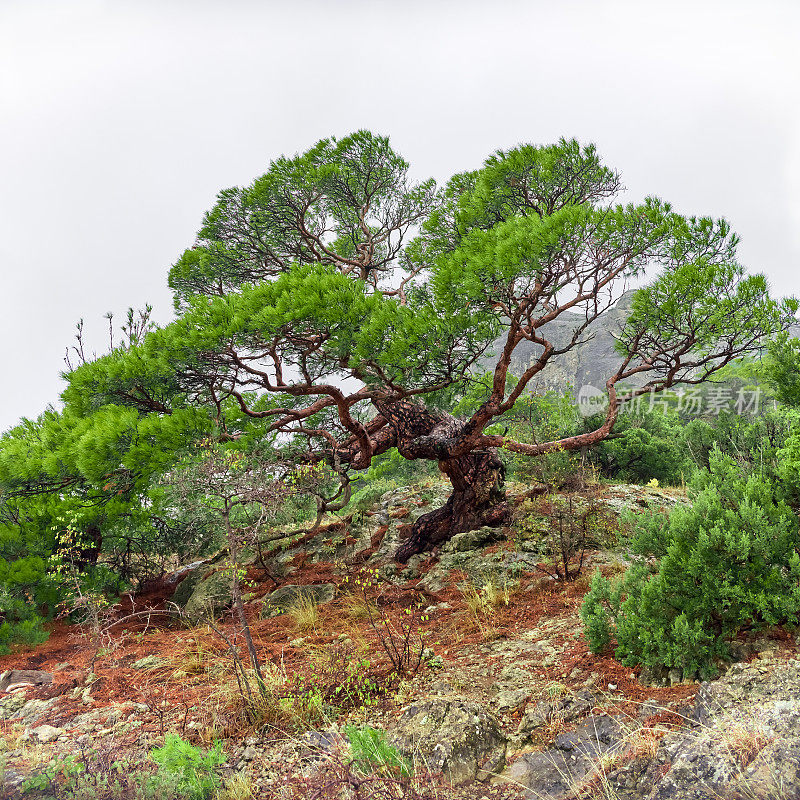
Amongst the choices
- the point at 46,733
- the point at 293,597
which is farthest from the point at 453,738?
the point at 293,597

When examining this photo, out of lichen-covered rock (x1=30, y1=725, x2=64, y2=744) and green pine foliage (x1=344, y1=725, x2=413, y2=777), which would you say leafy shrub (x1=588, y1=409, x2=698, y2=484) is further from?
lichen-covered rock (x1=30, y1=725, x2=64, y2=744)

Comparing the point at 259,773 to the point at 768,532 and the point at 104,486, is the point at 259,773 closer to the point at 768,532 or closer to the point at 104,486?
the point at 768,532

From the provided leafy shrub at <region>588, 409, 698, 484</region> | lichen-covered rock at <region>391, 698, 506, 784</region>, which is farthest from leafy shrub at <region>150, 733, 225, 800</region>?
leafy shrub at <region>588, 409, 698, 484</region>

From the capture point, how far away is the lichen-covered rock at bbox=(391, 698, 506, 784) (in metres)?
2.78

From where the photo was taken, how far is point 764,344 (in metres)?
6.83

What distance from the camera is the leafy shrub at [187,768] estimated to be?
2.71 meters

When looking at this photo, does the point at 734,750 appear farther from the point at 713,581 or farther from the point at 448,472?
the point at 448,472

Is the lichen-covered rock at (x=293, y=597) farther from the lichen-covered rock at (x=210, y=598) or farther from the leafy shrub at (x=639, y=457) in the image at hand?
the leafy shrub at (x=639, y=457)

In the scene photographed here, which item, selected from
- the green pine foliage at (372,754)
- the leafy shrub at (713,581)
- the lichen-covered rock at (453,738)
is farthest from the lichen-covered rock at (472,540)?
the green pine foliage at (372,754)

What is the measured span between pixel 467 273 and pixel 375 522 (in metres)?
6.23

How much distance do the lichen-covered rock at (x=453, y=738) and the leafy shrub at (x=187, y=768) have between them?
1096 mm

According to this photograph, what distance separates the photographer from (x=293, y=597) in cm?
715

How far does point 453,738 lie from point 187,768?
1.55m

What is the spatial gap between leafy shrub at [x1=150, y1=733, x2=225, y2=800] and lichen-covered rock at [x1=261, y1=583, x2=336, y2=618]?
12.9ft
